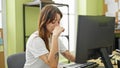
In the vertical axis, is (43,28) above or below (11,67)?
above

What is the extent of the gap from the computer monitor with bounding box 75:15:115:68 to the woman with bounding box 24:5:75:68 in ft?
0.88

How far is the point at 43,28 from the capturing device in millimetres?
1606

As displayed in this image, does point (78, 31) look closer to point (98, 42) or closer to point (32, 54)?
point (98, 42)

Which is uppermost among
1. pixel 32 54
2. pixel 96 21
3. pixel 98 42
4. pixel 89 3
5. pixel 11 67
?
pixel 89 3

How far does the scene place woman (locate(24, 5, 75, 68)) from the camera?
157 cm

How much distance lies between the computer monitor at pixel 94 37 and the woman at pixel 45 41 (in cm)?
27

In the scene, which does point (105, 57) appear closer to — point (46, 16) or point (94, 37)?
point (94, 37)

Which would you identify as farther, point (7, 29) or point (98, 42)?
point (7, 29)

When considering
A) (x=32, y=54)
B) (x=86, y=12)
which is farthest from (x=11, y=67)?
(x=86, y=12)

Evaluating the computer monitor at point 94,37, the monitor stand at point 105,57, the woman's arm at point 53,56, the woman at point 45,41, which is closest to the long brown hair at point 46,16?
the woman at point 45,41

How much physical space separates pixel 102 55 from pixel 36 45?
1.68 ft

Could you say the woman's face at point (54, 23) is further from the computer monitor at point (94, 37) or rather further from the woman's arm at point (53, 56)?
the computer monitor at point (94, 37)

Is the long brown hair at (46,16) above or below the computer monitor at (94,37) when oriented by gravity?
above

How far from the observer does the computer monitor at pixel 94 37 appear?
1.36 metres
